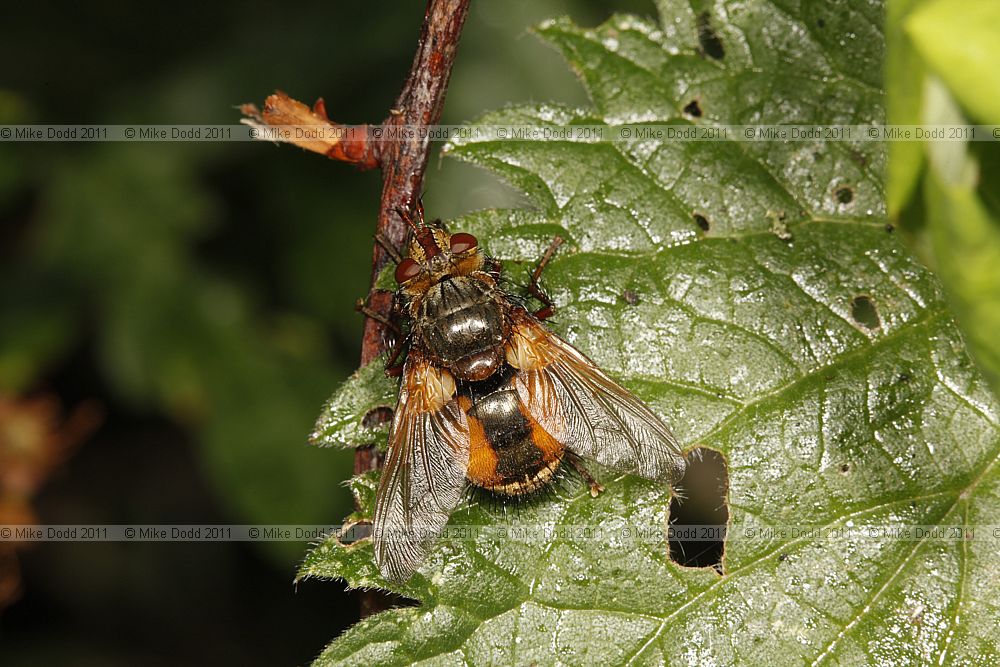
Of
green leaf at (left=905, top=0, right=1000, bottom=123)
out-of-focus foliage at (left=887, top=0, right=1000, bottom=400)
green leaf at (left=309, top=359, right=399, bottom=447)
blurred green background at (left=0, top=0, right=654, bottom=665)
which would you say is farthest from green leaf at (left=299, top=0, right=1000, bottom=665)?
blurred green background at (left=0, top=0, right=654, bottom=665)

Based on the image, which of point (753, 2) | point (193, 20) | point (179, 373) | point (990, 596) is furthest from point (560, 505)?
point (193, 20)

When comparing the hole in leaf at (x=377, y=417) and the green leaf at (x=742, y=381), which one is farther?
the hole in leaf at (x=377, y=417)

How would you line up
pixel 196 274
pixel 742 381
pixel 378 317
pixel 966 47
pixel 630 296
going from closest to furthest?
1. pixel 966 47
2. pixel 742 381
3. pixel 630 296
4. pixel 378 317
5. pixel 196 274

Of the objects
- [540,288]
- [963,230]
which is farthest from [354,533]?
[963,230]

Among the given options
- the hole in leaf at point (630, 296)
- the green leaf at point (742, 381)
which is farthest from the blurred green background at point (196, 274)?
the hole in leaf at point (630, 296)

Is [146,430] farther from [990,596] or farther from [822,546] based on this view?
[990,596]

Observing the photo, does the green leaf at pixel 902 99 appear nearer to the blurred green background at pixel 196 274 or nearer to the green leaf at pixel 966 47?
the green leaf at pixel 966 47

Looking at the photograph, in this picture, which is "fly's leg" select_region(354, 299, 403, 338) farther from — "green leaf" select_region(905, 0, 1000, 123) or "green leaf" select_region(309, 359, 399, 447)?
"green leaf" select_region(905, 0, 1000, 123)

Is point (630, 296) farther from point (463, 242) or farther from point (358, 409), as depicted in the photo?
point (358, 409)
